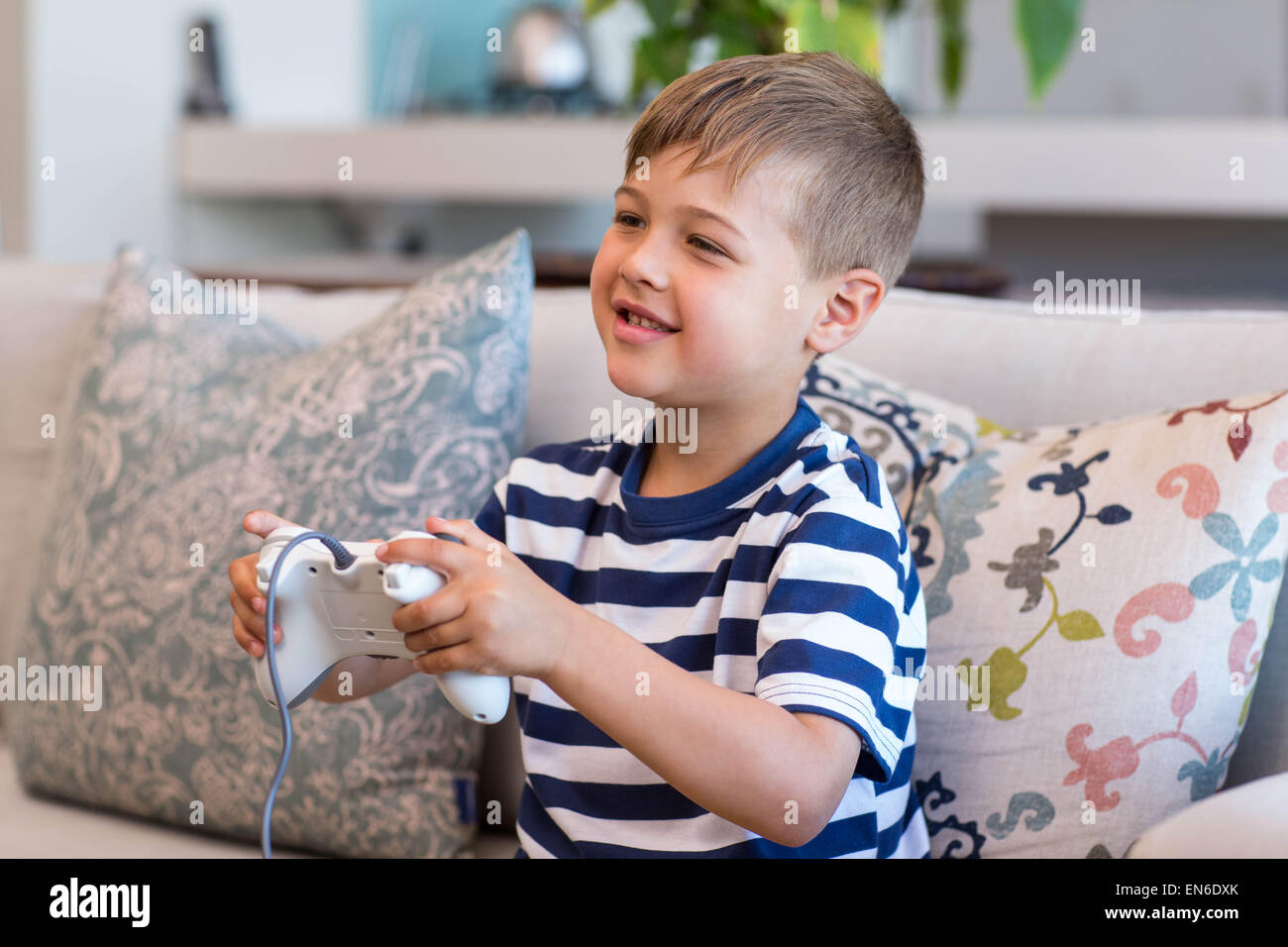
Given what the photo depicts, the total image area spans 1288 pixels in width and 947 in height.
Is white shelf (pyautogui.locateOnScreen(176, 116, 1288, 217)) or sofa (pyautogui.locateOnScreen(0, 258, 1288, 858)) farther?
white shelf (pyautogui.locateOnScreen(176, 116, 1288, 217))

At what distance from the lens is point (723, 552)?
0.78 metres

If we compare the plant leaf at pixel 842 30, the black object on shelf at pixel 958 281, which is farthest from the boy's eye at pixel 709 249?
the plant leaf at pixel 842 30

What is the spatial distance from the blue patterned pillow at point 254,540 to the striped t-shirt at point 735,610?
0.16 meters

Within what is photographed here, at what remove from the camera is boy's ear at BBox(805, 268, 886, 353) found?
800 mm

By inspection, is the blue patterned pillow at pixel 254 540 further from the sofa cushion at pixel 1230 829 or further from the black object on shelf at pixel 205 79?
the black object on shelf at pixel 205 79

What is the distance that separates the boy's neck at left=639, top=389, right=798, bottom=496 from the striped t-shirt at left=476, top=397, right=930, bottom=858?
10 mm

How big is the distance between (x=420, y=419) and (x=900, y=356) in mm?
389

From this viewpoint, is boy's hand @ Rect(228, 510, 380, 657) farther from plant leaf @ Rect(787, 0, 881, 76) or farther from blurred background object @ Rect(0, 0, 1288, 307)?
plant leaf @ Rect(787, 0, 881, 76)

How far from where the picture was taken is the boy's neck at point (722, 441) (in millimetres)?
805

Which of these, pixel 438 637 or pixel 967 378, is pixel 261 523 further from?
pixel 967 378

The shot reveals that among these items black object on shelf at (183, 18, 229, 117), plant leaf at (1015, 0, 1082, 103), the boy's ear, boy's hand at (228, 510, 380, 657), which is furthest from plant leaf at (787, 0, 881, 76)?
black object on shelf at (183, 18, 229, 117)

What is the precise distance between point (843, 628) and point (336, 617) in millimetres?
266

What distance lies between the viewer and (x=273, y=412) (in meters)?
1.07
